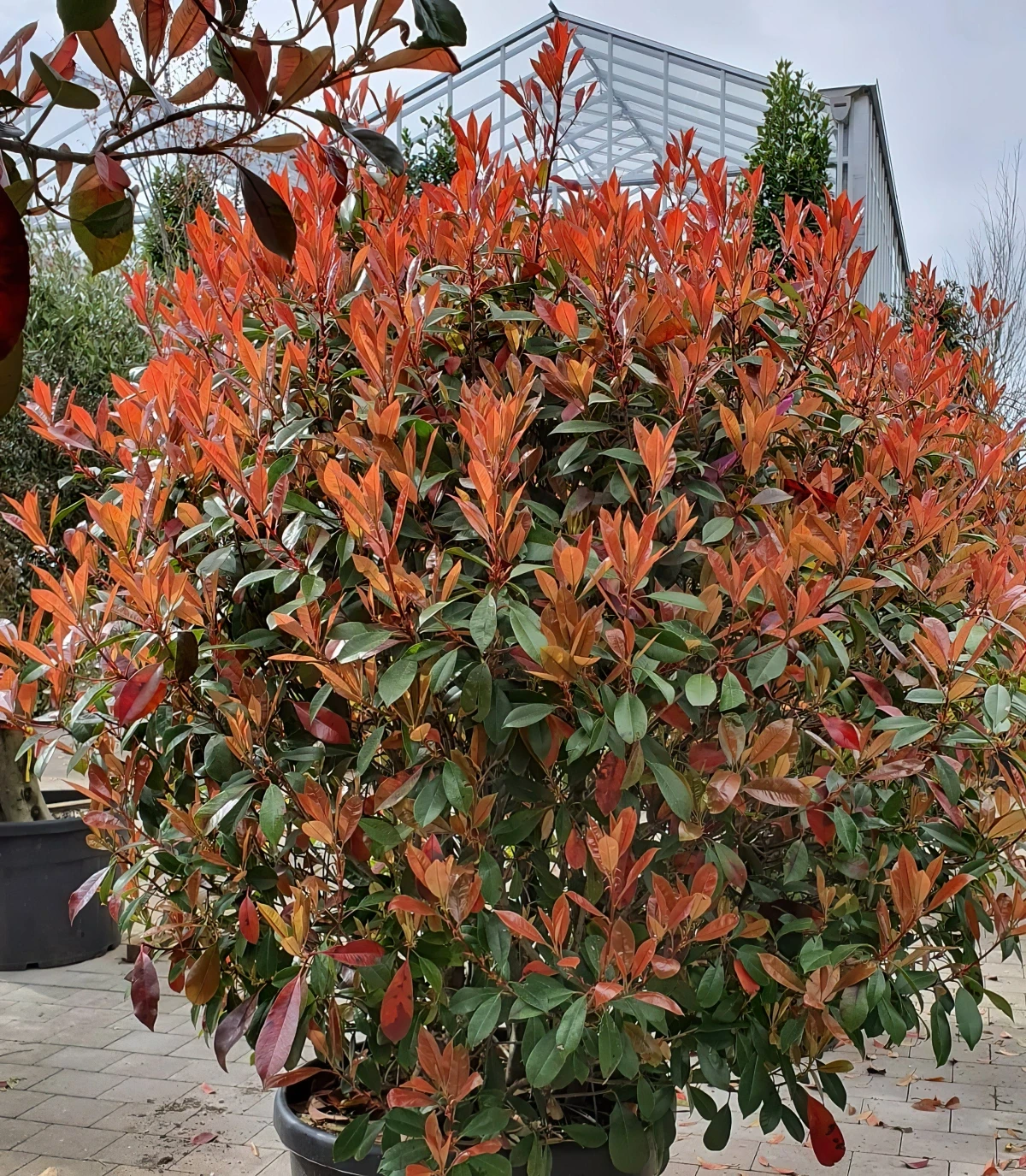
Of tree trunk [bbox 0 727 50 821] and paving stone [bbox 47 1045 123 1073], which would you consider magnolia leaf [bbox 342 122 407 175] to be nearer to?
paving stone [bbox 47 1045 123 1073]

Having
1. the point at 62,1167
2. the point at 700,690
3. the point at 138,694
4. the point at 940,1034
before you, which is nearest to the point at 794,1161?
the point at 940,1034

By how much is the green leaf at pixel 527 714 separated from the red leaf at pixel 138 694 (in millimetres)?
555

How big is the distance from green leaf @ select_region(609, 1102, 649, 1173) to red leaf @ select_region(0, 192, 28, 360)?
1.85 meters

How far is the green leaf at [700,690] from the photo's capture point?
175cm

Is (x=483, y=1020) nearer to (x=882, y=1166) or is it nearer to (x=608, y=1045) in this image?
(x=608, y=1045)

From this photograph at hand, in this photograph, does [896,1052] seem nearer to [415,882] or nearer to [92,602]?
[415,882]

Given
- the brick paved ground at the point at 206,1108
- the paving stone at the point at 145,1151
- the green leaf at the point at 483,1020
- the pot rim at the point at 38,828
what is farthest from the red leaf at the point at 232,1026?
the pot rim at the point at 38,828

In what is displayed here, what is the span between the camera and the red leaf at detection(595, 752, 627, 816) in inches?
71.7

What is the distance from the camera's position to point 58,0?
0.68m

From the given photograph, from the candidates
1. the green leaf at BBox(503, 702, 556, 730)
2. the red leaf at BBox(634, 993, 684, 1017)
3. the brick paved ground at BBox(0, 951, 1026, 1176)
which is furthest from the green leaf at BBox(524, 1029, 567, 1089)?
the brick paved ground at BBox(0, 951, 1026, 1176)

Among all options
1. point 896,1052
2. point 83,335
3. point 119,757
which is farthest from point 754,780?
point 83,335

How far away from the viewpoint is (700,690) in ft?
5.80

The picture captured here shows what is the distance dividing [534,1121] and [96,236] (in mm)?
1752

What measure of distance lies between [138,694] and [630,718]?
2.49 ft
